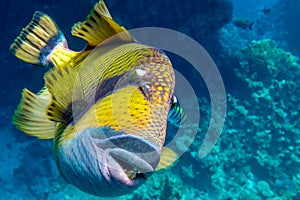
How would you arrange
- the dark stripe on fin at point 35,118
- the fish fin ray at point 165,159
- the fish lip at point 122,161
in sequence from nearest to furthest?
the fish lip at point 122,161 → the fish fin ray at point 165,159 → the dark stripe on fin at point 35,118

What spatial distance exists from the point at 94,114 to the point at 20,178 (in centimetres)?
715

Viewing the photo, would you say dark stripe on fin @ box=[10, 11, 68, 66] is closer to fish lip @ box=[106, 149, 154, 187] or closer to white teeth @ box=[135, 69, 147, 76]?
white teeth @ box=[135, 69, 147, 76]

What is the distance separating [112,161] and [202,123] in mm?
7011

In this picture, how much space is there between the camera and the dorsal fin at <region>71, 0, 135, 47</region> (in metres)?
1.14

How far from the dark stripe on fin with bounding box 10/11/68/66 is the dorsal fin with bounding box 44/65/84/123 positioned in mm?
958

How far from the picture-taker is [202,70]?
810 cm

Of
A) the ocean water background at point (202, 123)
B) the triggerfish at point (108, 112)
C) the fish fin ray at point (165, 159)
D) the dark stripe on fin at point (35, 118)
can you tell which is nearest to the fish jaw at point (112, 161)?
the triggerfish at point (108, 112)

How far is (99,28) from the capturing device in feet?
3.90

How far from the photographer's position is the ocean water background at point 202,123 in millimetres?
6613

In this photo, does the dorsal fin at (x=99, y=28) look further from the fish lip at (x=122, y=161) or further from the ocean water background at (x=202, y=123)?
the ocean water background at (x=202, y=123)

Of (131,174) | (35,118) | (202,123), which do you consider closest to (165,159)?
(131,174)

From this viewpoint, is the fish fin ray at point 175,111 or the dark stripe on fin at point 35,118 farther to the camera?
the dark stripe on fin at point 35,118

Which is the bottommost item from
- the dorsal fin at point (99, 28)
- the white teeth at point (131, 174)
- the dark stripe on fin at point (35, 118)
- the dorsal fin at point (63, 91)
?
the dark stripe on fin at point (35, 118)

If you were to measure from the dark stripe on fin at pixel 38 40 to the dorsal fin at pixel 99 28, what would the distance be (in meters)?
0.61
